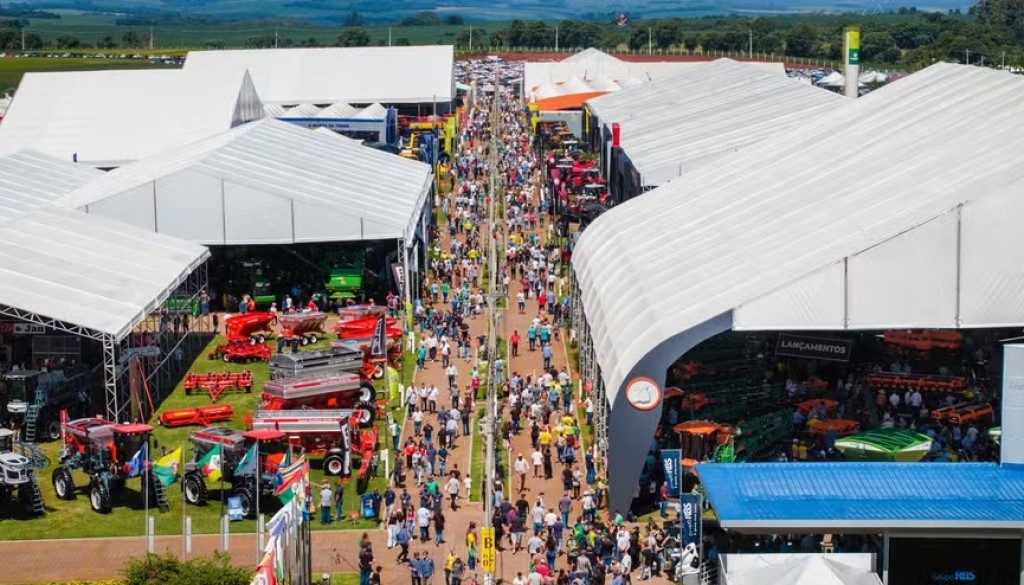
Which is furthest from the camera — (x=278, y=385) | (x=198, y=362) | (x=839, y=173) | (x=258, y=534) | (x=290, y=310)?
(x=290, y=310)

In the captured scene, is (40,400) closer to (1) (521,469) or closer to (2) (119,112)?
(1) (521,469)

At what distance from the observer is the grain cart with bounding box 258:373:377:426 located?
41.2 meters

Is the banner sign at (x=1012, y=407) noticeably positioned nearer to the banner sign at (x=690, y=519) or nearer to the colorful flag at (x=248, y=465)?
the banner sign at (x=690, y=519)

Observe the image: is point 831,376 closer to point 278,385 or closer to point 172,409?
point 278,385

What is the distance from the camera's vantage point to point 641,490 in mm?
35875

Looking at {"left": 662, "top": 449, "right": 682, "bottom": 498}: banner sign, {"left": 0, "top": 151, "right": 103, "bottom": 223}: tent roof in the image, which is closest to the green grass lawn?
{"left": 662, "top": 449, "right": 682, "bottom": 498}: banner sign

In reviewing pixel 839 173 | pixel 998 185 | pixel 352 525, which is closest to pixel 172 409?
pixel 352 525

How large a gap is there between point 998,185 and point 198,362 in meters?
23.9

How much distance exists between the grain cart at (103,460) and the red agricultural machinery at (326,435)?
8.91 feet

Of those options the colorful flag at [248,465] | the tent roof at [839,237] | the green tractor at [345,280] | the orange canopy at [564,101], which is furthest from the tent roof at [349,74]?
the colorful flag at [248,465]

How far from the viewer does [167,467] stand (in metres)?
34.8

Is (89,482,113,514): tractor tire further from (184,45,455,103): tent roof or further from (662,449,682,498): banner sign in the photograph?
(184,45,455,103): tent roof

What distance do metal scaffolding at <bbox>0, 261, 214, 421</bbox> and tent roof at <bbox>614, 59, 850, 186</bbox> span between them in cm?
1629

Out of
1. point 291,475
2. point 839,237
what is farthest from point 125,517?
point 839,237
